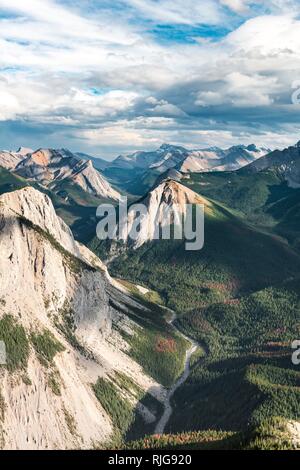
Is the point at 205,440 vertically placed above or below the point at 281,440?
below
